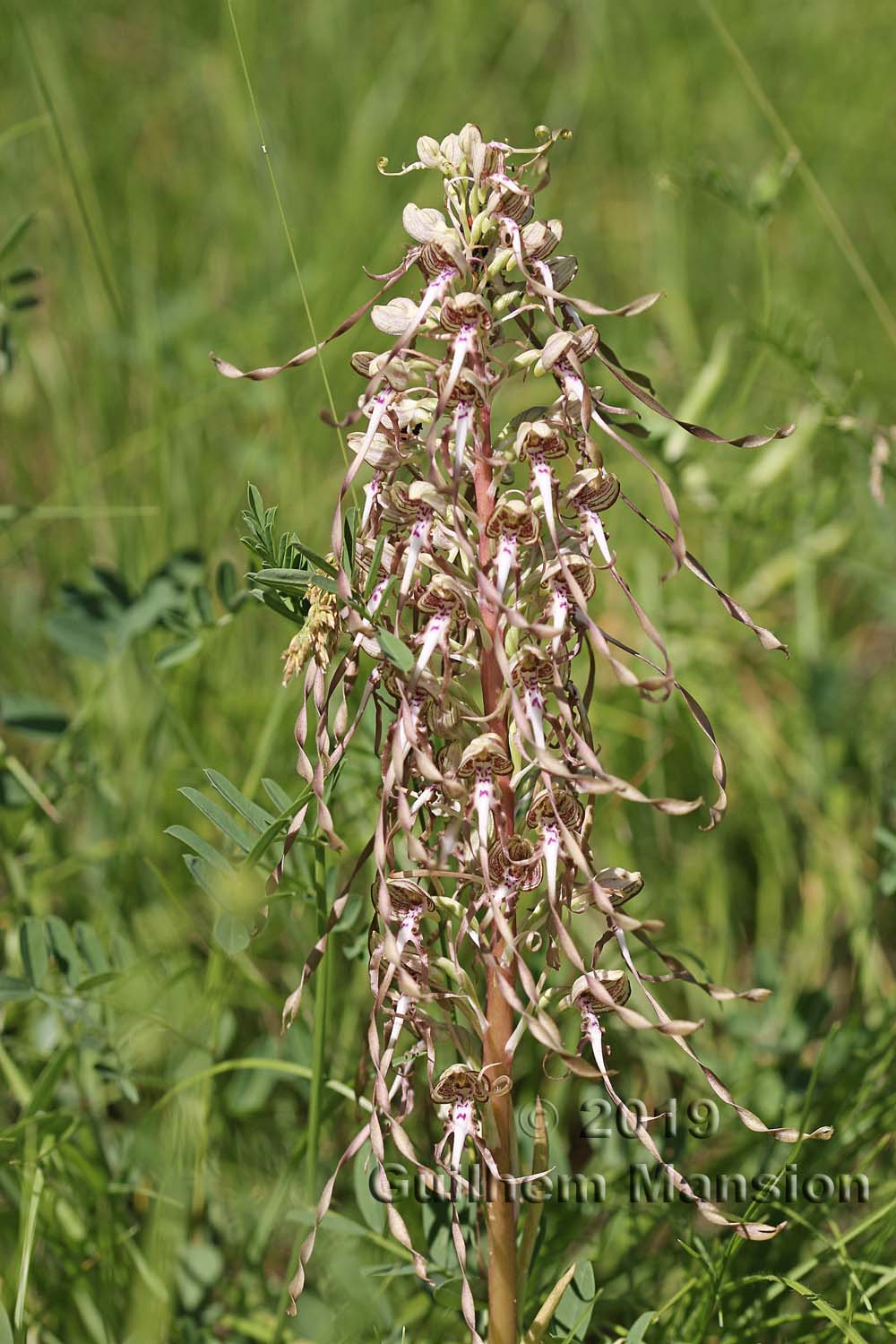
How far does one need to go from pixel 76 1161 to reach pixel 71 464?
1500 mm

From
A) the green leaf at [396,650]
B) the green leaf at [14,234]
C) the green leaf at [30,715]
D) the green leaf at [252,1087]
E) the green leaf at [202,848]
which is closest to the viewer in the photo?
the green leaf at [396,650]

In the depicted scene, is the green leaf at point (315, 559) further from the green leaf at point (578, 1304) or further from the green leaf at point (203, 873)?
the green leaf at point (578, 1304)

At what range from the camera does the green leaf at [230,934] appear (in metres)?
1.39

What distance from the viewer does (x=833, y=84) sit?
3.91 m

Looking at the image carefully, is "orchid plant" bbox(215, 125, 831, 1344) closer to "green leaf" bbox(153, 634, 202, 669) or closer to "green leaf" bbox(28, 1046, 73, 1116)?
"green leaf" bbox(28, 1046, 73, 1116)

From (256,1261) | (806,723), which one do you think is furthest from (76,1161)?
(806,723)

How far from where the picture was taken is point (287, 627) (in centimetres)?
263

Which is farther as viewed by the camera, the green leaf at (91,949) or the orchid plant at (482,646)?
the green leaf at (91,949)

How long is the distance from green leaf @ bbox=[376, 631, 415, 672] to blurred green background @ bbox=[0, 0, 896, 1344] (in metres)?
0.29

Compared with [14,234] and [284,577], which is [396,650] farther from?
[14,234]

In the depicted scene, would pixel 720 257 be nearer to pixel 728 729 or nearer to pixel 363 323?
pixel 363 323

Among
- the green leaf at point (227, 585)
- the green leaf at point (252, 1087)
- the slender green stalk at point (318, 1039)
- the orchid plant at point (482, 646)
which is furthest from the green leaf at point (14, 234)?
the green leaf at point (252, 1087)

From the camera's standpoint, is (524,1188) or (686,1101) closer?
(524,1188)

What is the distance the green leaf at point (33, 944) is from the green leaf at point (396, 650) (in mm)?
781
